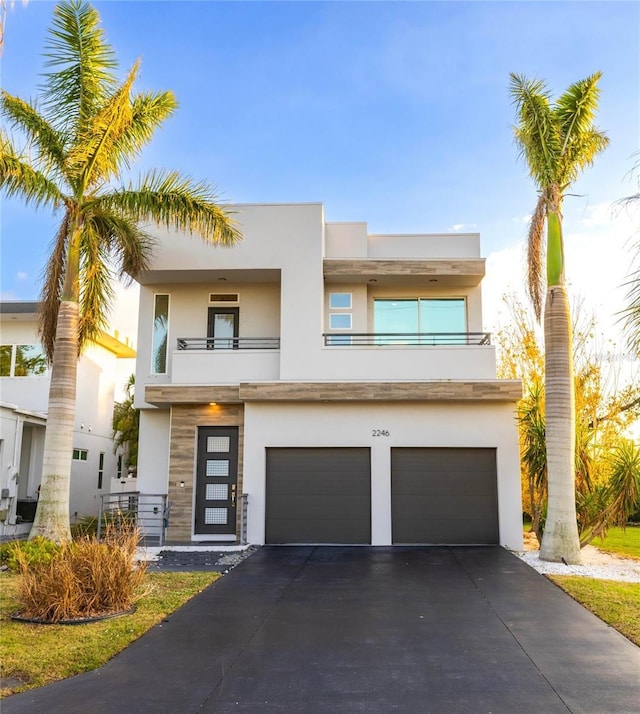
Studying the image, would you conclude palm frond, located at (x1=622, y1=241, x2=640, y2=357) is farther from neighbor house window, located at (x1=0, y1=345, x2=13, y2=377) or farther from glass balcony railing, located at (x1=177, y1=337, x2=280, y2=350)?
neighbor house window, located at (x1=0, y1=345, x2=13, y2=377)

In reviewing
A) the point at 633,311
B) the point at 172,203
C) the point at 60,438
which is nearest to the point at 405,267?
the point at 172,203

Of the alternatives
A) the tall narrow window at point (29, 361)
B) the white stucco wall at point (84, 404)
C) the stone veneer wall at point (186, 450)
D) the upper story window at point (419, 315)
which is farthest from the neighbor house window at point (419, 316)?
the tall narrow window at point (29, 361)

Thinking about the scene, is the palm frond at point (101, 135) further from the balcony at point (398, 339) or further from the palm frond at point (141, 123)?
the balcony at point (398, 339)

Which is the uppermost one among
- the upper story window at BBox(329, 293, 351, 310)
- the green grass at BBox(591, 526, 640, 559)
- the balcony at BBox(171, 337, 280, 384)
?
the upper story window at BBox(329, 293, 351, 310)

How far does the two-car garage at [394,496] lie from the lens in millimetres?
13375

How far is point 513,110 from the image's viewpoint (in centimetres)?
1251

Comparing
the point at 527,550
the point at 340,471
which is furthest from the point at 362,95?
the point at 527,550

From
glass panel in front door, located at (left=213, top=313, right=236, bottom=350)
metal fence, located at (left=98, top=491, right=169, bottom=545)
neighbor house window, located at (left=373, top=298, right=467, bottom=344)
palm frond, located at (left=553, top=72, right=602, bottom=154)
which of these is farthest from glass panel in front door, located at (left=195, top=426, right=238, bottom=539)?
palm frond, located at (left=553, top=72, right=602, bottom=154)

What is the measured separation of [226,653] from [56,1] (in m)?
12.2

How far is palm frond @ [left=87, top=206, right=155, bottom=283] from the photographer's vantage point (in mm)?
12555

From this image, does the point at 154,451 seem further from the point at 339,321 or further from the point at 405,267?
the point at 405,267

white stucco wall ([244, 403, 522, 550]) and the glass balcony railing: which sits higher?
the glass balcony railing

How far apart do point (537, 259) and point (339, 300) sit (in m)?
5.35

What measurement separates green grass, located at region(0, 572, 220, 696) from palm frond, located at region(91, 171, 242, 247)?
7.26 metres
